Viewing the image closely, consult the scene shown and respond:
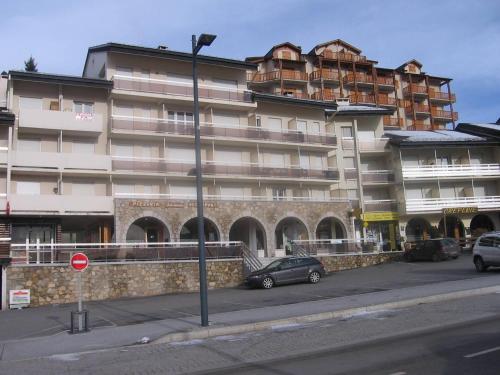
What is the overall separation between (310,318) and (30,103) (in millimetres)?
25664

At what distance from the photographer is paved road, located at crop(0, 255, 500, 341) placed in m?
16.8

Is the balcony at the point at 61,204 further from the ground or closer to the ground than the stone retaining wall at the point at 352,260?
further from the ground

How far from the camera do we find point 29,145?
32594 millimetres

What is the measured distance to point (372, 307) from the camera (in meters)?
15.7

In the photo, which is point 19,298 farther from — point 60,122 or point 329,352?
point 329,352

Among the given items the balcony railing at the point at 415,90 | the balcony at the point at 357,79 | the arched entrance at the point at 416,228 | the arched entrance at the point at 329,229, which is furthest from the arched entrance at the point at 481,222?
the balcony railing at the point at 415,90

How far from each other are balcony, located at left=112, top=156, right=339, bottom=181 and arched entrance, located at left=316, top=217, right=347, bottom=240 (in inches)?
143

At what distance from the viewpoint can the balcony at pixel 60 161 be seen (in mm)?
30808

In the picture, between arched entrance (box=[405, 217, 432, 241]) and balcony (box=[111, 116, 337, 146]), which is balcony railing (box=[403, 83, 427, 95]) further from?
balcony (box=[111, 116, 337, 146])

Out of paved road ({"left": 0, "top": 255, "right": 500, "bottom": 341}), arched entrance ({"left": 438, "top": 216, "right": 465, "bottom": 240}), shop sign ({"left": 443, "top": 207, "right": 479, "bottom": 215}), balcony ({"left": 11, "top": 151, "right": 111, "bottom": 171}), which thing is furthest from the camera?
arched entrance ({"left": 438, "top": 216, "right": 465, "bottom": 240})

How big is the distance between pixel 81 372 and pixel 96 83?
89.0 ft

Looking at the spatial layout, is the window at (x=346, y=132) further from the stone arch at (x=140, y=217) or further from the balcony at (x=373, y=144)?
the stone arch at (x=140, y=217)

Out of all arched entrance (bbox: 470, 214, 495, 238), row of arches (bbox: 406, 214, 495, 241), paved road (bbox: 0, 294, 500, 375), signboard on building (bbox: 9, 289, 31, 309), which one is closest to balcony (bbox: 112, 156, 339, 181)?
row of arches (bbox: 406, 214, 495, 241)

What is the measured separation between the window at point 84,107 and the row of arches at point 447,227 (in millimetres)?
27212
